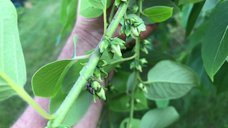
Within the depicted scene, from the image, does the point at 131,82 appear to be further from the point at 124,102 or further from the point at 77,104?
the point at 77,104

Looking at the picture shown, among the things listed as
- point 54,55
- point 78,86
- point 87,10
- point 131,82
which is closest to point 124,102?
point 131,82

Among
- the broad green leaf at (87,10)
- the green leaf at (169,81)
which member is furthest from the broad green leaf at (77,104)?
the green leaf at (169,81)

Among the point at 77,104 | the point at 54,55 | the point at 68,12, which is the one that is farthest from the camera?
the point at 54,55

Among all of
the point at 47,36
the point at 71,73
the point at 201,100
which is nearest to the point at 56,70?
the point at 71,73

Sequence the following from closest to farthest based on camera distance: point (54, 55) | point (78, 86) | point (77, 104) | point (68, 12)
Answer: point (78, 86) → point (77, 104) → point (68, 12) → point (54, 55)

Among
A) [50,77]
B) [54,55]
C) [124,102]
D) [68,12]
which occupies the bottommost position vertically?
[54,55]

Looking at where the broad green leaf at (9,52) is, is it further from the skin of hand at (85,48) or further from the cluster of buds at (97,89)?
the skin of hand at (85,48)

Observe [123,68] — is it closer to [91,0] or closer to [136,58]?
[136,58]
